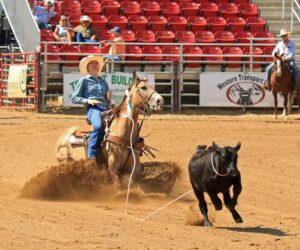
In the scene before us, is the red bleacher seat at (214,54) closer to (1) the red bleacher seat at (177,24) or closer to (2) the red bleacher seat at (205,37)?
(2) the red bleacher seat at (205,37)

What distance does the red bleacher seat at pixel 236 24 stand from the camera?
84.5 feet

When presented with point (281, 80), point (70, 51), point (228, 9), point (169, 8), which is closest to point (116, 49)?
point (70, 51)

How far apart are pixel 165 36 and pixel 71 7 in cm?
269

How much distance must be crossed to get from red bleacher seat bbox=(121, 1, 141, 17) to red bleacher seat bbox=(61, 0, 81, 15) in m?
1.30

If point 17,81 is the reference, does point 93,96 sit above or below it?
above

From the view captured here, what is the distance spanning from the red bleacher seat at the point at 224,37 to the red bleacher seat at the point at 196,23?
2.05ft

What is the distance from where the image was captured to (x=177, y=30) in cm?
2544

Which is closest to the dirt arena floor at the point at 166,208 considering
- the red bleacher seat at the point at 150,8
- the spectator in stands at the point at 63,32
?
the spectator in stands at the point at 63,32

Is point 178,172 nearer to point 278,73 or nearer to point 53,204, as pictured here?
point 53,204

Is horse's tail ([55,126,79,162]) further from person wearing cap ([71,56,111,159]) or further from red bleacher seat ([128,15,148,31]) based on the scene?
red bleacher seat ([128,15,148,31])

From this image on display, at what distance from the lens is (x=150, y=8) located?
26.0 m

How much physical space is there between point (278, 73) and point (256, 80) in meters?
1.25

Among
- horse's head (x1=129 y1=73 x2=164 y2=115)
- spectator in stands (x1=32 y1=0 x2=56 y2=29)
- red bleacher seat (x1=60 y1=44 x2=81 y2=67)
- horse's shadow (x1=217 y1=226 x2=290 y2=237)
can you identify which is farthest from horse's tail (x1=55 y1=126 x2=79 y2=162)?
spectator in stands (x1=32 y1=0 x2=56 y2=29)

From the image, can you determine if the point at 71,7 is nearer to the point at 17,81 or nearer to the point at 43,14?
the point at 43,14
